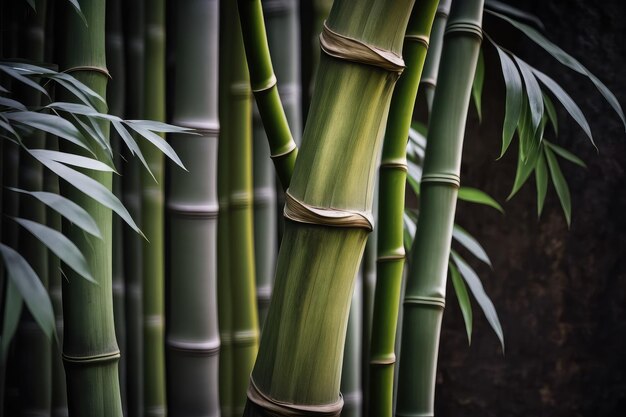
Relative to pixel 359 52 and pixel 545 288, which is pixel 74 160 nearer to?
pixel 359 52

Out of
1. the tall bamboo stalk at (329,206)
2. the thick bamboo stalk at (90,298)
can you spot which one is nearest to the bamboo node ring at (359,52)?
the tall bamboo stalk at (329,206)

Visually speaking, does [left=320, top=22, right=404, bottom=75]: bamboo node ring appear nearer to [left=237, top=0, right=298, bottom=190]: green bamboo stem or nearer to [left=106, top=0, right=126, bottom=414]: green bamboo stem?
[left=237, top=0, right=298, bottom=190]: green bamboo stem

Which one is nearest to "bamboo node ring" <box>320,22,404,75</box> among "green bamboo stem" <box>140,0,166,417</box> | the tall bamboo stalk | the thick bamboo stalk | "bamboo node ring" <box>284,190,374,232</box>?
the tall bamboo stalk

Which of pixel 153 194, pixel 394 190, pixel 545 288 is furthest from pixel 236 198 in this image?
pixel 545 288

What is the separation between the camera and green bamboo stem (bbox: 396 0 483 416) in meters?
0.72

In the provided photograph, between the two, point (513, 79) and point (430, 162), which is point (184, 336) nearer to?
point (430, 162)

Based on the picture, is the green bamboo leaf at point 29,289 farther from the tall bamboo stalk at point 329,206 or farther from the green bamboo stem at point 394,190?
the green bamboo stem at point 394,190

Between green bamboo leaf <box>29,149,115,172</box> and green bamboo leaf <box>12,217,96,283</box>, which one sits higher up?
green bamboo leaf <box>29,149,115,172</box>

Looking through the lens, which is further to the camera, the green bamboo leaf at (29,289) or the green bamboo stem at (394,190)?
the green bamboo stem at (394,190)

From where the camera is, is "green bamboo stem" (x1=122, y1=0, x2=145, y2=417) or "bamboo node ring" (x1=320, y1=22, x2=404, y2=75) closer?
"bamboo node ring" (x1=320, y1=22, x2=404, y2=75)

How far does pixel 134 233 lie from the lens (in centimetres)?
85

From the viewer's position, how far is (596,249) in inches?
52.4

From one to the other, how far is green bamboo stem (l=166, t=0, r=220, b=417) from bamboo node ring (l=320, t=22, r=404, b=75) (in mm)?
199

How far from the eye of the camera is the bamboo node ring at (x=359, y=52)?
510 millimetres
